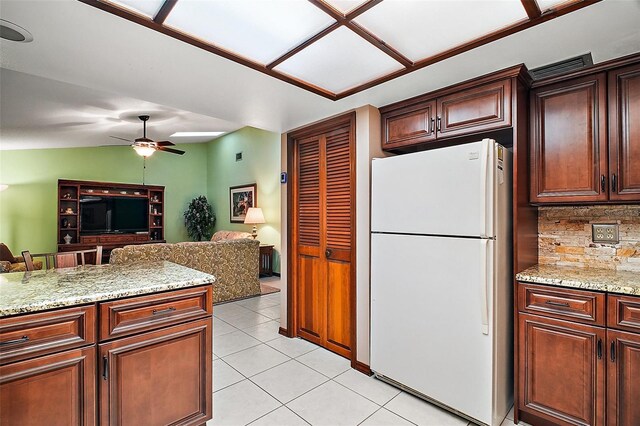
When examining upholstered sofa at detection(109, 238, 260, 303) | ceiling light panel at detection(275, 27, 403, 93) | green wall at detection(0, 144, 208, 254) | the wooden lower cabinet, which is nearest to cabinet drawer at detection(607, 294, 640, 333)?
the wooden lower cabinet

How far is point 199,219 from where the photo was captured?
8.52 metres

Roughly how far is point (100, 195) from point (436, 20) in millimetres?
7891

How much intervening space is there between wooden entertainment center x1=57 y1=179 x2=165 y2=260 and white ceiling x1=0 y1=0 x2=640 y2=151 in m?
5.82

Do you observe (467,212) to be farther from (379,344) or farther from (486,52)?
(379,344)

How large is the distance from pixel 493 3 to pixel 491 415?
2.14 meters

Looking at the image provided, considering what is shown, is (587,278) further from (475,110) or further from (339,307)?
(339,307)

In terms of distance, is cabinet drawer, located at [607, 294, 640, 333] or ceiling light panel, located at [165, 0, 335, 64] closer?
ceiling light panel, located at [165, 0, 335, 64]

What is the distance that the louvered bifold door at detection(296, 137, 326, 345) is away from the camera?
3.11m

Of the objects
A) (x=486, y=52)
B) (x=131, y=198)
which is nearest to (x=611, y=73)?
(x=486, y=52)

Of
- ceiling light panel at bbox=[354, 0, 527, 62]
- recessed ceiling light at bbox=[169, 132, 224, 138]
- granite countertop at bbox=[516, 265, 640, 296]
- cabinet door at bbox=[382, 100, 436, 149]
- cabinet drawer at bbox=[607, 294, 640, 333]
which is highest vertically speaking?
recessed ceiling light at bbox=[169, 132, 224, 138]

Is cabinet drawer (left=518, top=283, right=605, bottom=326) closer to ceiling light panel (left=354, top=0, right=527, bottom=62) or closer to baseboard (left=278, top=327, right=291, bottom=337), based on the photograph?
ceiling light panel (left=354, top=0, right=527, bottom=62)

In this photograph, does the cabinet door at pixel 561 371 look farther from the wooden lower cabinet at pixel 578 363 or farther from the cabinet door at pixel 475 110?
the cabinet door at pixel 475 110

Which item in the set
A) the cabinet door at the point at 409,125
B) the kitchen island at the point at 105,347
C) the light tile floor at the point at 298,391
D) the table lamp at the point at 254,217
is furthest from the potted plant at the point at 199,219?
the cabinet door at the point at 409,125

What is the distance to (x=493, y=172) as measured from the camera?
187cm
